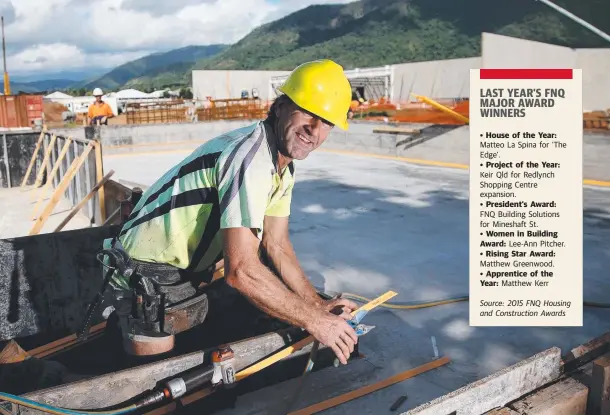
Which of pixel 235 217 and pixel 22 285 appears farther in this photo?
pixel 22 285

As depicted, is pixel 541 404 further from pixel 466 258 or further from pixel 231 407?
pixel 466 258

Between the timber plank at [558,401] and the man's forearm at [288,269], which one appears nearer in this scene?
the timber plank at [558,401]

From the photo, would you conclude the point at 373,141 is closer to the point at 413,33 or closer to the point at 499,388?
the point at 499,388

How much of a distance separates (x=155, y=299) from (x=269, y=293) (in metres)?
0.83

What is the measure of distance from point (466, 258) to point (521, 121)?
407 centimetres

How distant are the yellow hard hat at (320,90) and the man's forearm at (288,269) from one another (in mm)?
998

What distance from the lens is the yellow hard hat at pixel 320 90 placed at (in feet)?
9.58

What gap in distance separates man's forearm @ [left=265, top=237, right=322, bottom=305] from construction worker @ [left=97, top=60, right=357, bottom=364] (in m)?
0.23

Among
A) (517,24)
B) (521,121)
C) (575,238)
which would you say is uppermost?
(517,24)

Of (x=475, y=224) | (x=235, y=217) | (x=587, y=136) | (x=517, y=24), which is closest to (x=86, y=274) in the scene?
(x=235, y=217)

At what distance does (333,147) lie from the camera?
20.0 m

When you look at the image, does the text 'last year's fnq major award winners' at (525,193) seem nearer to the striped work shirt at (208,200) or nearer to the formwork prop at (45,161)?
the striped work shirt at (208,200)

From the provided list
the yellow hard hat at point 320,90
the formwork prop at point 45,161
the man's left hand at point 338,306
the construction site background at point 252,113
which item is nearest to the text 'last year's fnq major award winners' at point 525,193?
the man's left hand at point 338,306

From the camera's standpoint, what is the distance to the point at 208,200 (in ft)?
9.59
